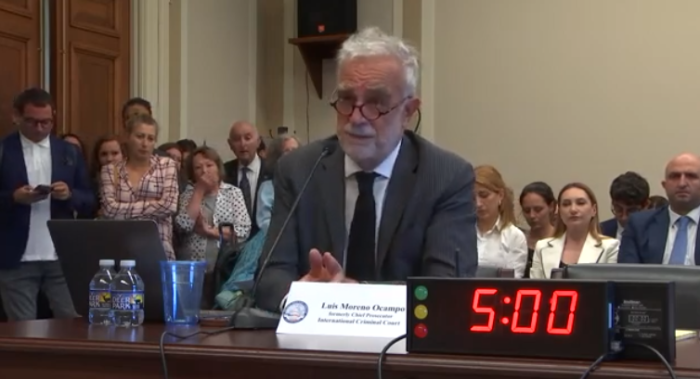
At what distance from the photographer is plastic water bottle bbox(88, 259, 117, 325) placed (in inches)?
74.9

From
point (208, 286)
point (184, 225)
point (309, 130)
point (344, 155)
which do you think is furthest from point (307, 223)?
point (309, 130)

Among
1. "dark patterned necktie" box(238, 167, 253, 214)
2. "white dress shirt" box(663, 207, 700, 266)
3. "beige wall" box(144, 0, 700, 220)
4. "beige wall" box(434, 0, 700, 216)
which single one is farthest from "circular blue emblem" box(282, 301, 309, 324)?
"beige wall" box(434, 0, 700, 216)

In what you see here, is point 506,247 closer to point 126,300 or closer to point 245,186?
point 245,186

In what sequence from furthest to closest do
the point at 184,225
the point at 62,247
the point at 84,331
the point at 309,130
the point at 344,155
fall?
the point at 309,130 → the point at 184,225 → the point at 344,155 → the point at 62,247 → the point at 84,331

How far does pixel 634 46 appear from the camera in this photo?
5.67m

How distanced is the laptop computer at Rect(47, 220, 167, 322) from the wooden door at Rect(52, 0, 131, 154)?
3319mm

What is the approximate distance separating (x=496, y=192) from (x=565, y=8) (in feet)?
6.27

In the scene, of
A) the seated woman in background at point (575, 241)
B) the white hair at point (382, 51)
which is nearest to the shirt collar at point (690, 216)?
the seated woman in background at point (575, 241)

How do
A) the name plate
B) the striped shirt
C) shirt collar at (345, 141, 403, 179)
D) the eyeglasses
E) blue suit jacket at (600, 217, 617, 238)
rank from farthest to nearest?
blue suit jacket at (600, 217, 617, 238) → the eyeglasses → the striped shirt → shirt collar at (345, 141, 403, 179) → the name plate

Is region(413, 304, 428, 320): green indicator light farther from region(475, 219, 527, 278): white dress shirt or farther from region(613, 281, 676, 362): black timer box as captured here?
region(475, 219, 527, 278): white dress shirt

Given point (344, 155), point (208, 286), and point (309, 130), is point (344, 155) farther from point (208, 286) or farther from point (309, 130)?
point (309, 130)

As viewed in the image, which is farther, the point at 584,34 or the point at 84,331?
the point at 584,34

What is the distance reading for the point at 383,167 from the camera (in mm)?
2133

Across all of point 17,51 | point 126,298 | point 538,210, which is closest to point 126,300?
point 126,298
